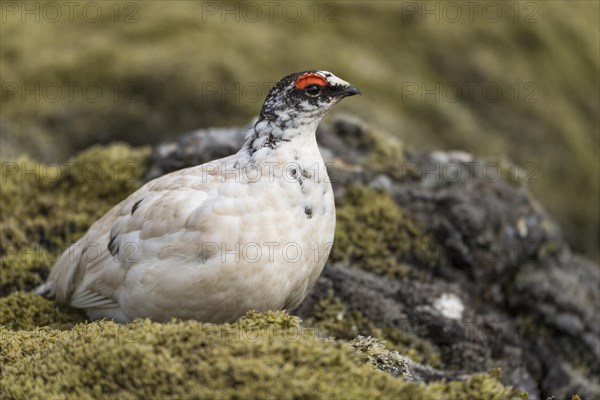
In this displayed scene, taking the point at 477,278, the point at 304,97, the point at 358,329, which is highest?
the point at 304,97

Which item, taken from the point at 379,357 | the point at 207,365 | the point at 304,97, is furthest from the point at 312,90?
the point at 207,365

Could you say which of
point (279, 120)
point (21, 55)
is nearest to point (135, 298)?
point (279, 120)

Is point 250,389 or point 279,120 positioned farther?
point 279,120

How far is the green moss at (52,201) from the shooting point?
6564mm

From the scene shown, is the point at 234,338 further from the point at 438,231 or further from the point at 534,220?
the point at 534,220

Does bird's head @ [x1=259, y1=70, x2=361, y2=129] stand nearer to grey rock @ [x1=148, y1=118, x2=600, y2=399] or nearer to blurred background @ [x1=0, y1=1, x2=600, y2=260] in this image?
grey rock @ [x1=148, y1=118, x2=600, y2=399]

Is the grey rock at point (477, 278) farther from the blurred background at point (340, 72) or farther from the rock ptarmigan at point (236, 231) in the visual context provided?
the blurred background at point (340, 72)

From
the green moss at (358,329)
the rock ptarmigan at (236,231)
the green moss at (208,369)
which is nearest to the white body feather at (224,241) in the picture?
the rock ptarmigan at (236,231)

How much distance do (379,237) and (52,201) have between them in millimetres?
3228

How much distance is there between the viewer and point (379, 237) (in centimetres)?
697

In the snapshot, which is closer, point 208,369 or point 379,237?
point 208,369

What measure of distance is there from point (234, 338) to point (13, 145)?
28.5 ft

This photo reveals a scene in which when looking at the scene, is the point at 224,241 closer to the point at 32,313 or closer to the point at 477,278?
the point at 32,313

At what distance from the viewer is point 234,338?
400cm
